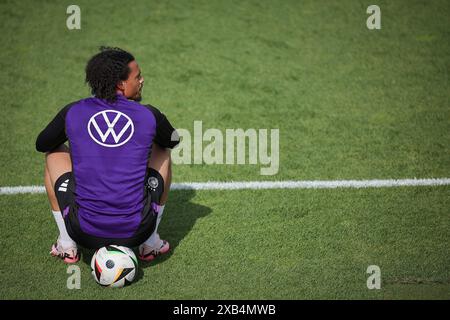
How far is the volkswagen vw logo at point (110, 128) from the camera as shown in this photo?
178 inches

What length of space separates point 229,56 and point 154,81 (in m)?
1.20

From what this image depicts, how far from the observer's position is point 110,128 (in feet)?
14.9

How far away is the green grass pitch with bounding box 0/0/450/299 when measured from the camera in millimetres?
4879

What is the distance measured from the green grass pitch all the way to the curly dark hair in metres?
1.37

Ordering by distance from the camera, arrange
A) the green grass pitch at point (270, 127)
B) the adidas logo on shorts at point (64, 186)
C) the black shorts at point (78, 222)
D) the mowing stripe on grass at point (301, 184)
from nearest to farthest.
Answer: the black shorts at point (78, 222)
the adidas logo on shorts at point (64, 186)
the green grass pitch at point (270, 127)
the mowing stripe on grass at point (301, 184)

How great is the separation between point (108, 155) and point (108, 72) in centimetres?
59

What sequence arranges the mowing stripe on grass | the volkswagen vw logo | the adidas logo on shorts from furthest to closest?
the mowing stripe on grass
the adidas logo on shorts
the volkswagen vw logo

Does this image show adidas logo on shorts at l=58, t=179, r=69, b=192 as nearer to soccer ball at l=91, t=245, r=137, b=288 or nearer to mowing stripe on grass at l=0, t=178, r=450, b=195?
soccer ball at l=91, t=245, r=137, b=288

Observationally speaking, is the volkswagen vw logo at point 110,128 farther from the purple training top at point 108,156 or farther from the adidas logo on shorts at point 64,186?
the adidas logo on shorts at point 64,186

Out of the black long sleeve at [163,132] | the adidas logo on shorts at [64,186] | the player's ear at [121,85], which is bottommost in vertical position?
the adidas logo on shorts at [64,186]

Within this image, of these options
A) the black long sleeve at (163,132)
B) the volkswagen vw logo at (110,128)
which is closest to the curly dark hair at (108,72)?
A: the volkswagen vw logo at (110,128)

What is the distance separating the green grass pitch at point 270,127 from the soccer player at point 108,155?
445mm

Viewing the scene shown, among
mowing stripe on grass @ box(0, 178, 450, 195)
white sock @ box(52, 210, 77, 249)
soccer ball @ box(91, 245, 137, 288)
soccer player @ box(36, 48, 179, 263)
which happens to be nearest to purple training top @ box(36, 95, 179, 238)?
soccer player @ box(36, 48, 179, 263)

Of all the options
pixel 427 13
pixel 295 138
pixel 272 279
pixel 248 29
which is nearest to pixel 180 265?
pixel 272 279
